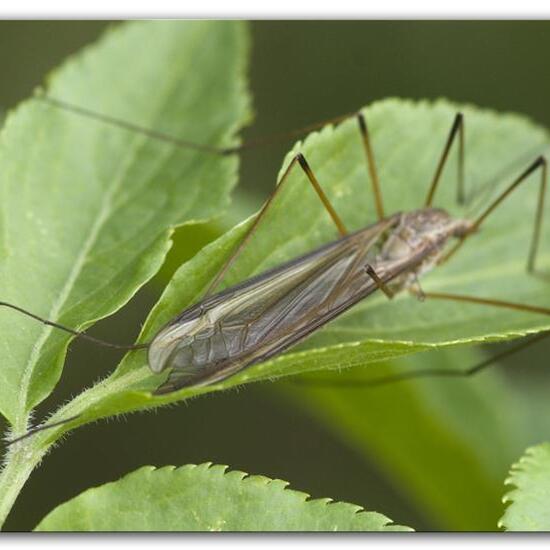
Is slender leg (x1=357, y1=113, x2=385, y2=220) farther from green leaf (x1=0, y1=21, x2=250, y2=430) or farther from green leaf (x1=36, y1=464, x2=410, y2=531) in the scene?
green leaf (x1=36, y1=464, x2=410, y2=531)

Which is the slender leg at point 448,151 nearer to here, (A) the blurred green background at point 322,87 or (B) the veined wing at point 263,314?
(B) the veined wing at point 263,314

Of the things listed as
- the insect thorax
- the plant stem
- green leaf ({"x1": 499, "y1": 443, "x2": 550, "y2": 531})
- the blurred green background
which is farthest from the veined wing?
the blurred green background

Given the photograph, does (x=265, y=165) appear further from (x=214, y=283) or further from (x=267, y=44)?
(x=214, y=283)

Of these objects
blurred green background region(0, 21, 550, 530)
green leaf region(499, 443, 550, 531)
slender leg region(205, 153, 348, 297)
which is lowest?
green leaf region(499, 443, 550, 531)

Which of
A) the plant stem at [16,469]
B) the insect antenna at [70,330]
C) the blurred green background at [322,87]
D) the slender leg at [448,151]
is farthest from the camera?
the blurred green background at [322,87]

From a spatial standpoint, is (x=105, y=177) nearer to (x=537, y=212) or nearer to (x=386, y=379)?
(x=386, y=379)

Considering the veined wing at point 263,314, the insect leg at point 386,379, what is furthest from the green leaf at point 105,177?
the insect leg at point 386,379

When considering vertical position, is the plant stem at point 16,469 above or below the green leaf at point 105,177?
below
